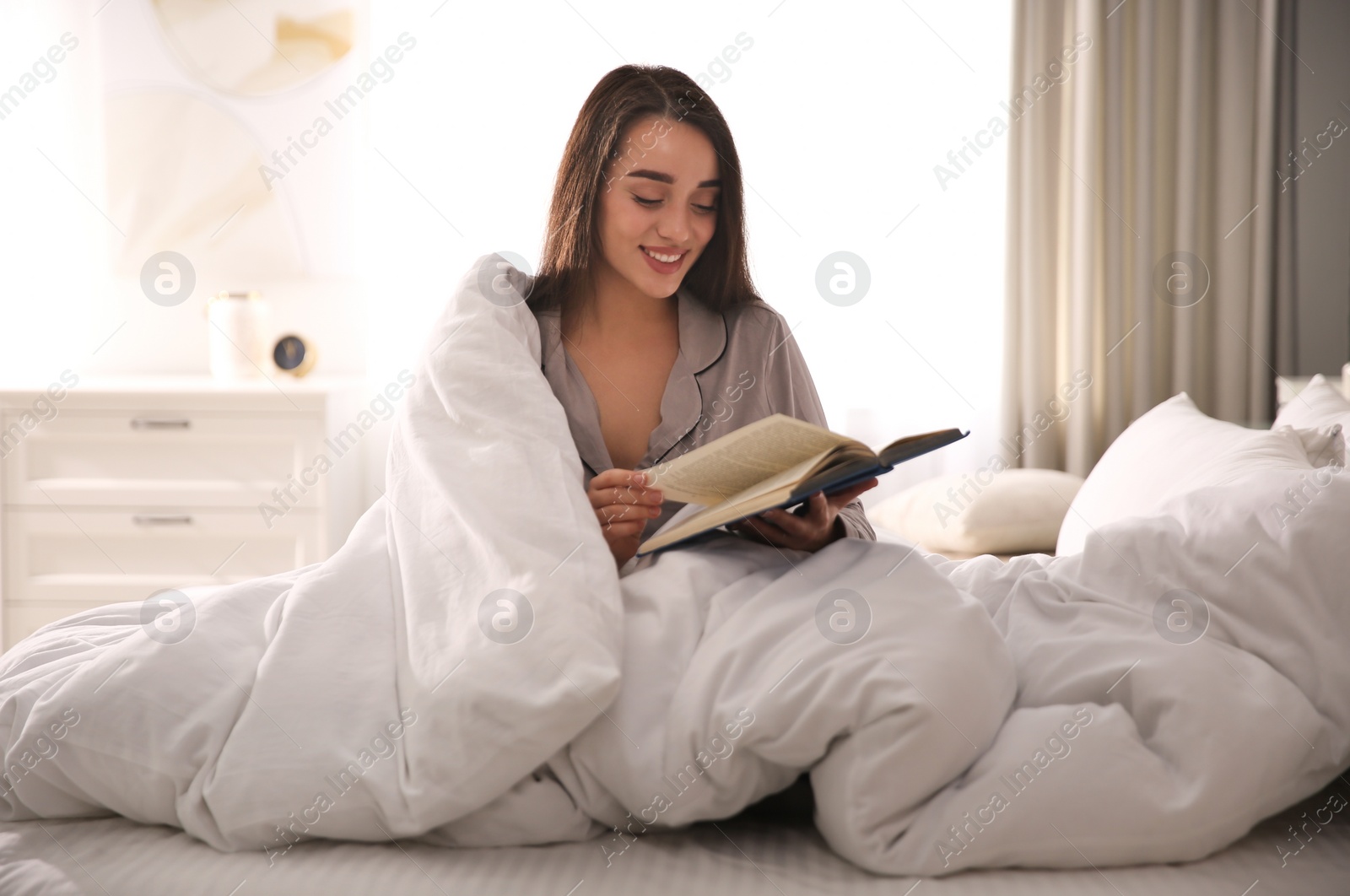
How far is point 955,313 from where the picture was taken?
3057mm

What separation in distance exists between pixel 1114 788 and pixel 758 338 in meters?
0.76

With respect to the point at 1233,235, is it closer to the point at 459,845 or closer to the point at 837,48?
the point at 837,48

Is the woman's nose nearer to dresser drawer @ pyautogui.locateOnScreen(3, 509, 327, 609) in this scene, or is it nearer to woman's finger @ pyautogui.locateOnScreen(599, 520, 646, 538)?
woman's finger @ pyautogui.locateOnScreen(599, 520, 646, 538)

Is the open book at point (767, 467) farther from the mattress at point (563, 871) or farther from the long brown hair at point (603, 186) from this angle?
the long brown hair at point (603, 186)

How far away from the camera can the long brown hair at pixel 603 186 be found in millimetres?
1331

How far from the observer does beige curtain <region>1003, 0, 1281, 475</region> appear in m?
2.89

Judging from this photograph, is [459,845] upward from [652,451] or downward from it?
downward

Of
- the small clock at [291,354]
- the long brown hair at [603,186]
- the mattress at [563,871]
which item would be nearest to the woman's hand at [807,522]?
the mattress at [563,871]

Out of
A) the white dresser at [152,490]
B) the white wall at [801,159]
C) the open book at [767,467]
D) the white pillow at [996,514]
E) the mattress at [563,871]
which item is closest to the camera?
the mattress at [563,871]

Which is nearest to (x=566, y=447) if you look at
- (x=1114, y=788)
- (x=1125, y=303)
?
(x=1114, y=788)

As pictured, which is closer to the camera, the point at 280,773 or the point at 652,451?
the point at 280,773

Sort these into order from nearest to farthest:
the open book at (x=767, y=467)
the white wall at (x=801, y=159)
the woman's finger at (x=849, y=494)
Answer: the open book at (x=767, y=467), the woman's finger at (x=849, y=494), the white wall at (x=801, y=159)

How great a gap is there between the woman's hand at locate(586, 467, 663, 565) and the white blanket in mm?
113

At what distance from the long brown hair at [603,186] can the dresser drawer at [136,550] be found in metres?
1.59
